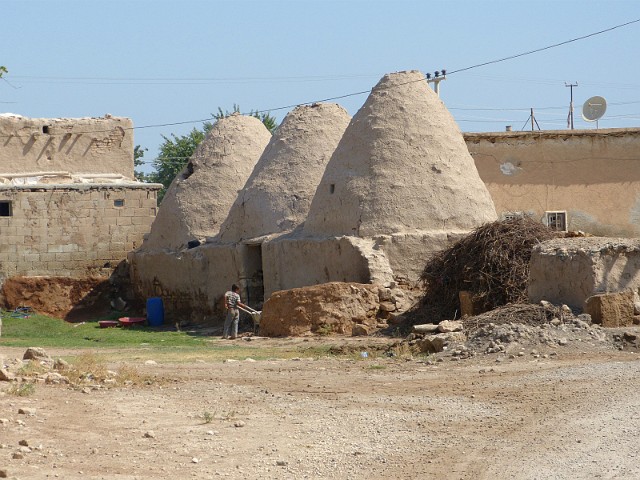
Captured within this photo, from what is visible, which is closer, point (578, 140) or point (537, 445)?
point (537, 445)

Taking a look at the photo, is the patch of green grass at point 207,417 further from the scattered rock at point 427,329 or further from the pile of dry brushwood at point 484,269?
the pile of dry brushwood at point 484,269

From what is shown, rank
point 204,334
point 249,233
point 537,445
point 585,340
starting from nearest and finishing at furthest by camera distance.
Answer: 1. point 537,445
2. point 585,340
3. point 204,334
4. point 249,233

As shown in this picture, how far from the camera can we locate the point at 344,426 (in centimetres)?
901

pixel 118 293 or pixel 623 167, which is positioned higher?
pixel 623 167

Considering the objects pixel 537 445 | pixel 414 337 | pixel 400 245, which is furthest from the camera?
pixel 400 245

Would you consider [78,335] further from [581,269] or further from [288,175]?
[581,269]

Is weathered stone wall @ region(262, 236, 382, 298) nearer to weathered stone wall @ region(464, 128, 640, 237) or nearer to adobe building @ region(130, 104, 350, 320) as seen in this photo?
adobe building @ region(130, 104, 350, 320)

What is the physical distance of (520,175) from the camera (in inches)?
990

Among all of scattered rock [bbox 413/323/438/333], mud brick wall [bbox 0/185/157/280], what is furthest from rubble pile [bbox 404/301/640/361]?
mud brick wall [bbox 0/185/157/280]

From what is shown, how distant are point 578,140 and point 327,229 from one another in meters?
8.42

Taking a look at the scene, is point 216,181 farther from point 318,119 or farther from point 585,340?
point 585,340

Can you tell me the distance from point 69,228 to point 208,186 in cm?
315

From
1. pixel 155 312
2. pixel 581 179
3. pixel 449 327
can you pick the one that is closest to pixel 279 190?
pixel 155 312

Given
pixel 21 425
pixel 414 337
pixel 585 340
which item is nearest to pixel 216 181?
pixel 414 337
